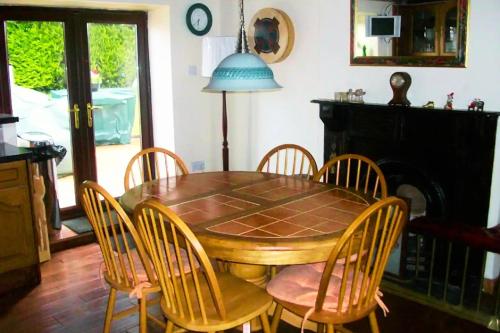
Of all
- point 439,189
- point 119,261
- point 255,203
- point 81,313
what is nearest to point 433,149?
point 439,189

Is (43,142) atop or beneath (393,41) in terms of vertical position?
beneath

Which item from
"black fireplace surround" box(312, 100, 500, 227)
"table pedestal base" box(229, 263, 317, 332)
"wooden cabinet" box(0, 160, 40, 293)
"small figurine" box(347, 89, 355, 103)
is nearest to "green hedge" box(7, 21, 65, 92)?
"wooden cabinet" box(0, 160, 40, 293)

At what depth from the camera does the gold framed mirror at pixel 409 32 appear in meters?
3.30

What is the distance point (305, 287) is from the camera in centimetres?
230

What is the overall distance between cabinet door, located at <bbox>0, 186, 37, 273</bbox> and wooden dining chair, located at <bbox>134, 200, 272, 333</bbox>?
4.78ft

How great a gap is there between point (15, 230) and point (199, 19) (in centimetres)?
269

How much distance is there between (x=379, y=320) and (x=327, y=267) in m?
1.15

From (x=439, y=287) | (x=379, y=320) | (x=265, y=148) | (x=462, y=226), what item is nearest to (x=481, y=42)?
(x=462, y=226)

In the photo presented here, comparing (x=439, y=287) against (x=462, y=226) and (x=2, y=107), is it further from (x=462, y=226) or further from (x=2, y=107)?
(x=2, y=107)

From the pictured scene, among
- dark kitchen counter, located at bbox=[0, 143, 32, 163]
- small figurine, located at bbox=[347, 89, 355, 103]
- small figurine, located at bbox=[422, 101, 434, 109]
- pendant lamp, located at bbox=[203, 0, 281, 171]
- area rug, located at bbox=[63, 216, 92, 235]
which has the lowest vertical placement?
area rug, located at bbox=[63, 216, 92, 235]

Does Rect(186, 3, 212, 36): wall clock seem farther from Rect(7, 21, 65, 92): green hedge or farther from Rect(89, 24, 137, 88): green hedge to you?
Rect(7, 21, 65, 92): green hedge

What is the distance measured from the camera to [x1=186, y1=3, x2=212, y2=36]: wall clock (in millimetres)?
4867

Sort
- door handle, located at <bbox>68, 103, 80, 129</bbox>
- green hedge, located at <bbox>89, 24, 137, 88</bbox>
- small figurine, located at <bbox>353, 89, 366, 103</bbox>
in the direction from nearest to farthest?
1. small figurine, located at <bbox>353, 89, 366, 103</bbox>
2. door handle, located at <bbox>68, 103, 80, 129</bbox>
3. green hedge, located at <bbox>89, 24, 137, 88</bbox>

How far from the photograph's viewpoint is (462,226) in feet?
10.2
